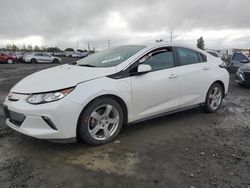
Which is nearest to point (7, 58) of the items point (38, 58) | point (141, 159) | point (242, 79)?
point (38, 58)

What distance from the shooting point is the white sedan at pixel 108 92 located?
3654 millimetres

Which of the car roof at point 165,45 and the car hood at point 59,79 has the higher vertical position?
the car roof at point 165,45

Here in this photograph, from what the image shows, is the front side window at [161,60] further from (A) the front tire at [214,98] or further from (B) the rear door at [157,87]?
(A) the front tire at [214,98]

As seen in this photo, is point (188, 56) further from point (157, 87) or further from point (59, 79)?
point (59, 79)

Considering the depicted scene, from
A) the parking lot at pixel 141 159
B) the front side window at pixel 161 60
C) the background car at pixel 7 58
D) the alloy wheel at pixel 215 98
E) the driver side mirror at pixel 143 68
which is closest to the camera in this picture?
the parking lot at pixel 141 159

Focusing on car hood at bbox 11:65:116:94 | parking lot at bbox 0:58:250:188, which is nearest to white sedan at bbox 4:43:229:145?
car hood at bbox 11:65:116:94

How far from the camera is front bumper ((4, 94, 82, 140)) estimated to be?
358 centimetres

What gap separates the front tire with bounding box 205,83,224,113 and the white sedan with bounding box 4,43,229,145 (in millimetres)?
181

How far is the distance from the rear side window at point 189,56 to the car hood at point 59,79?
1.58 metres

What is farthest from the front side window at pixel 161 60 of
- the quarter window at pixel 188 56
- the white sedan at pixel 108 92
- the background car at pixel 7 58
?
the background car at pixel 7 58

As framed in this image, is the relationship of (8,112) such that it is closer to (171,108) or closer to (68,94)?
(68,94)

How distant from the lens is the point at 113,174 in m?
3.23

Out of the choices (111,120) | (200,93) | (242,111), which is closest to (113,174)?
(111,120)

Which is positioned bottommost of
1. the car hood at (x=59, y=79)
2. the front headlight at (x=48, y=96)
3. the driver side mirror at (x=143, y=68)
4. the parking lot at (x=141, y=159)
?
the parking lot at (x=141, y=159)
